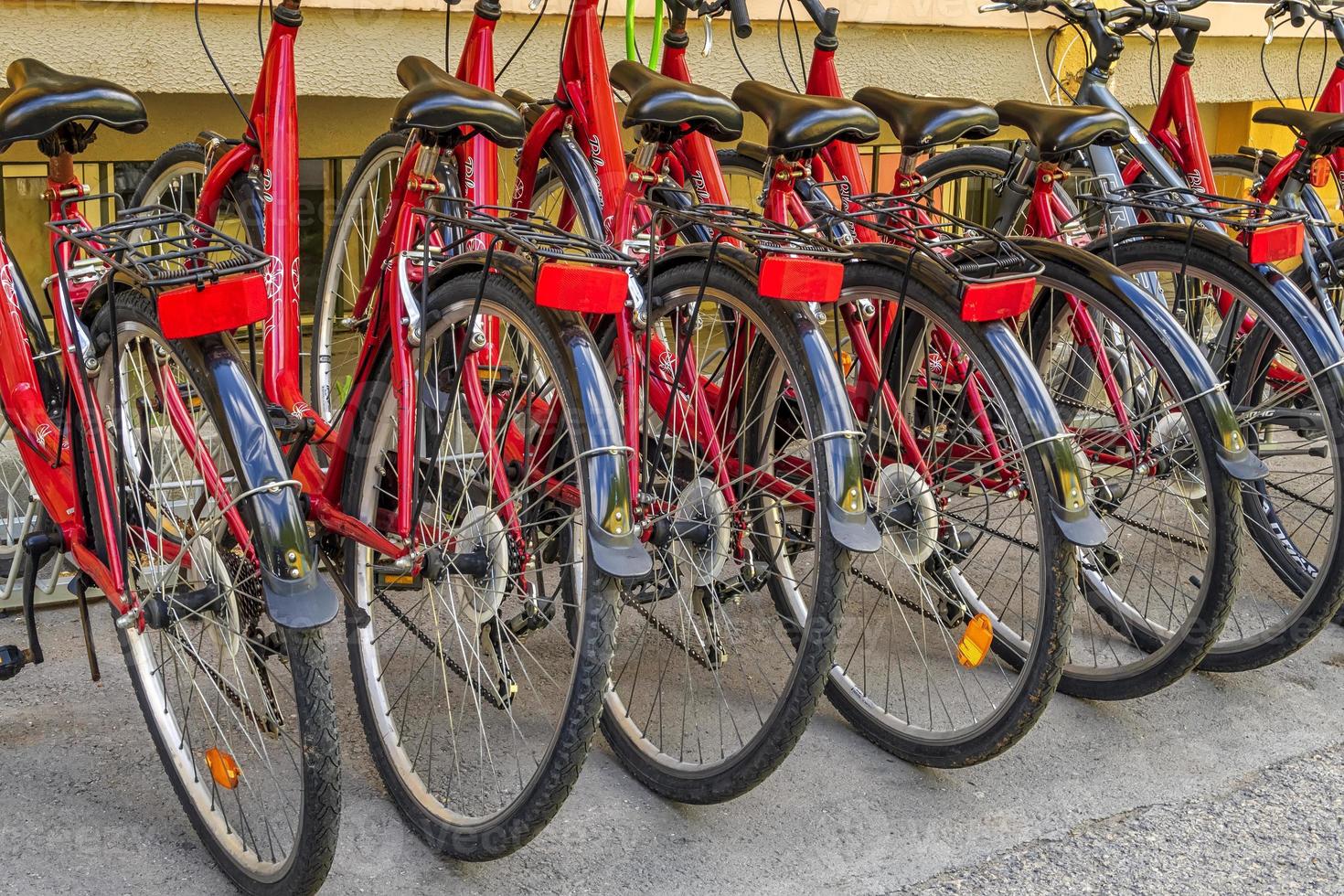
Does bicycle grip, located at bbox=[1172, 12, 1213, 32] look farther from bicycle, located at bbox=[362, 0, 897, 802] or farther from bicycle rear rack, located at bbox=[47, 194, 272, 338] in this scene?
bicycle rear rack, located at bbox=[47, 194, 272, 338]

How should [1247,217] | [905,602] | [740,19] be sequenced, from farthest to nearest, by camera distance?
[905,602] < [740,19] < [1247,217]

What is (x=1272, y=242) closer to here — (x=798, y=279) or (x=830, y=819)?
(x=798, y=279)

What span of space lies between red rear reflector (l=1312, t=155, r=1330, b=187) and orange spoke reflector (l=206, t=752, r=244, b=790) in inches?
122

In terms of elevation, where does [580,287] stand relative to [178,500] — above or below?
above

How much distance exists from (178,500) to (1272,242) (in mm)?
2274

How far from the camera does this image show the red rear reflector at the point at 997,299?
9.42 ft

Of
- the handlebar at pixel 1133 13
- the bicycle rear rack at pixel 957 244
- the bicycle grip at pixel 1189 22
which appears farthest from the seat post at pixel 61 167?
the bicycle grip at pixel 1189 22

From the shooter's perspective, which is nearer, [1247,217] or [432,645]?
[432,645]

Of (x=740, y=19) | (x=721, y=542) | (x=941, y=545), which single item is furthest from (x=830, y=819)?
(x=740, y=19)

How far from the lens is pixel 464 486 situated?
9.26 feet

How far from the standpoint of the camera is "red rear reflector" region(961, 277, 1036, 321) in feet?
9.42

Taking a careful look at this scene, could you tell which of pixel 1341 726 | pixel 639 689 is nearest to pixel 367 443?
pixel 639 689

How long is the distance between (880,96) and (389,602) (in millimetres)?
1547

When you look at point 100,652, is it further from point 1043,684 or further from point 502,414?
point 1043,684
